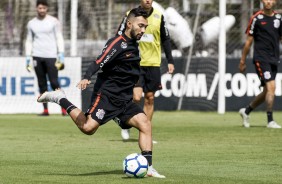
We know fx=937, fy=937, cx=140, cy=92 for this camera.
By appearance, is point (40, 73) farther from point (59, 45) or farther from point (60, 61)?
point (59, 45)

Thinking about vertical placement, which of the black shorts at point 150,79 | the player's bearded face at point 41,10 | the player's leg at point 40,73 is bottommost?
the player's leg at point 40,73

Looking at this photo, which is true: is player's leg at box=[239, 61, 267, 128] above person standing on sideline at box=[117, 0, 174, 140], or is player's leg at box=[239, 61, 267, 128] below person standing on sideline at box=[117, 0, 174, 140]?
below

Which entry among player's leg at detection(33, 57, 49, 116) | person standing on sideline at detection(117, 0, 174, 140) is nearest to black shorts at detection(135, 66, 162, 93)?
person standing on sideline at detection(117, 0, 174, 140)

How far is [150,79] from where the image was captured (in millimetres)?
14828

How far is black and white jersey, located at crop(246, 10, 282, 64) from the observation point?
699 inches

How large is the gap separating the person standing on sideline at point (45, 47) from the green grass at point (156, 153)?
1.40m

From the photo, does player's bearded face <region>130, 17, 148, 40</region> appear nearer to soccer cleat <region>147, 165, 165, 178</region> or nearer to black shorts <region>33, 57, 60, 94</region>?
soccer cleat <region>147, 165, 165, 178</region>

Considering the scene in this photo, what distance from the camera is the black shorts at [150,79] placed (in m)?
14.8

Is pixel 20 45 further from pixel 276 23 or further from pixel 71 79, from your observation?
pixel 276 23

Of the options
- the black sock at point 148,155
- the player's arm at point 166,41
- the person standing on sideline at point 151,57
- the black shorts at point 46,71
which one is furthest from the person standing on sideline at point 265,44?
the black sock at point 148,155

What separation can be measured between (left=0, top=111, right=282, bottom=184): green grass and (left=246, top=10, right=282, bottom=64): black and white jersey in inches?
56.5

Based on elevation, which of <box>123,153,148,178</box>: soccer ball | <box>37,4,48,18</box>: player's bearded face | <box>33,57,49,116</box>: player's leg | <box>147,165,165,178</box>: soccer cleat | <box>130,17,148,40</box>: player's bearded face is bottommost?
<box>33,57,49,116</box>: player's leg

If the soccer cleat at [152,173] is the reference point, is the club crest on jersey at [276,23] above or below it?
above

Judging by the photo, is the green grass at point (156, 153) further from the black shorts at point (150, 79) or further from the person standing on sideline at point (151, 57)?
the black shorts at point (150, 79)
